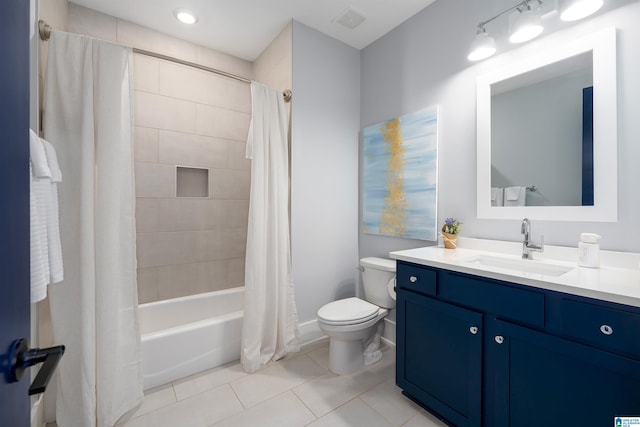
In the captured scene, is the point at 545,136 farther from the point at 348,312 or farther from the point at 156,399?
the point at 156,399

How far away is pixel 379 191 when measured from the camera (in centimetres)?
237

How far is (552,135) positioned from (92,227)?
252 cm

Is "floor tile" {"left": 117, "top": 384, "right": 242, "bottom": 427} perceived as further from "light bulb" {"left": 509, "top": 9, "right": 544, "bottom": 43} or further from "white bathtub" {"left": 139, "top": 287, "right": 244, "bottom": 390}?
"light bulb" {"left": 509, "top": 9, "right": 544, "bottom": 43}

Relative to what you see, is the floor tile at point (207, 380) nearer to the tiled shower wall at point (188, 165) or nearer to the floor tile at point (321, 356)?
the floor tile at point (321, 356)

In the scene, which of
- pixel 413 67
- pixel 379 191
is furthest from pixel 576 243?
pixel 413 67

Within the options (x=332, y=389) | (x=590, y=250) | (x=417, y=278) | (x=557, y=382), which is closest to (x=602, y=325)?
(x=557, y=382)

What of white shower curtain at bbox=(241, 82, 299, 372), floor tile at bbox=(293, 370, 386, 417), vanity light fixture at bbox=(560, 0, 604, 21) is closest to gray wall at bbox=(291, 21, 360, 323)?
white shower curtain at bbox=(241, 82, 299, 372)

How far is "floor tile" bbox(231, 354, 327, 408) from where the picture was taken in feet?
5.50

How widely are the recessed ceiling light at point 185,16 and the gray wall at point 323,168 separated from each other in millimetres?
799

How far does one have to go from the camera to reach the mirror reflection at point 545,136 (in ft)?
4.46

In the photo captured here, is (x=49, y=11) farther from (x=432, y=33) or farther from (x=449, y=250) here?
(x=449, y=250)

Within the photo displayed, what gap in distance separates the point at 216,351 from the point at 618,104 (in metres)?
2.73

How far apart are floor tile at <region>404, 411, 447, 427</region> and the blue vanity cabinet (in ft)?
0.15

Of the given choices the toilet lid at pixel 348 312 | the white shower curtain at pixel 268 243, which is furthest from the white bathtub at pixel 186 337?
the toilet lid at pixel 348 312
